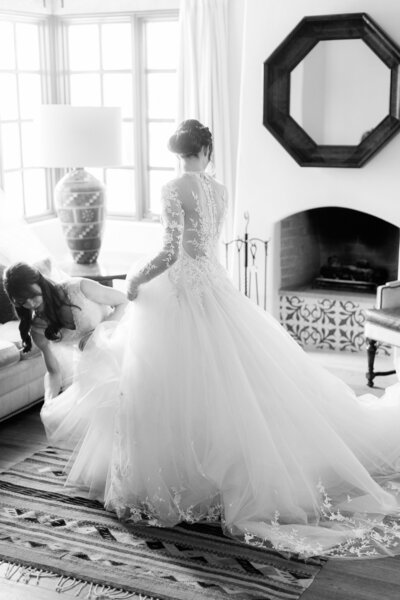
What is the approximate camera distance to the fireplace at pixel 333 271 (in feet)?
19.2

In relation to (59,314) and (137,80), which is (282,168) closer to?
(137,80)

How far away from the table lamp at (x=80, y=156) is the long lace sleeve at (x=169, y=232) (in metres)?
1.95

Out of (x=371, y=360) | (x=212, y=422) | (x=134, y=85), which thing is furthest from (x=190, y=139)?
(x=134, y=85)

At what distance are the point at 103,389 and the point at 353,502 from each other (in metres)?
1.14

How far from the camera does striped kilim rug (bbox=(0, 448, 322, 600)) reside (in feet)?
9.16

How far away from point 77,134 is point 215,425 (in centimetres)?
257

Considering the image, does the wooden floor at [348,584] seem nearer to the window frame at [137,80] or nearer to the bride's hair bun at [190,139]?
the bride's hair bun at [190,139]

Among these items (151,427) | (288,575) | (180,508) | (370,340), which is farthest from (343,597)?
(370,340)

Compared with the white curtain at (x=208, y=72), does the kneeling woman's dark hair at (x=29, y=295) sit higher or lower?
lower

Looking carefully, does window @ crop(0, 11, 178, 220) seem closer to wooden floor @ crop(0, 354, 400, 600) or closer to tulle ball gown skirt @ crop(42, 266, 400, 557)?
tulle ball gown skirt @ crop(42, 266, 400, 557)

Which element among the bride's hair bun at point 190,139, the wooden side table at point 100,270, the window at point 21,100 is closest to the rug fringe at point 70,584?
the bride's hair bun at point 190,139

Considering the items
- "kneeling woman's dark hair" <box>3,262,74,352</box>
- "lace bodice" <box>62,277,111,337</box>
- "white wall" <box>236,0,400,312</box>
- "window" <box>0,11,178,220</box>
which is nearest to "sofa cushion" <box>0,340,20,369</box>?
"kneeling woman's dark hair" <box>3,262,74,352</box>

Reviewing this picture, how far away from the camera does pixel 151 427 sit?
326cm

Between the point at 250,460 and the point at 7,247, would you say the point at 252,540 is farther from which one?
the point at 7,247
